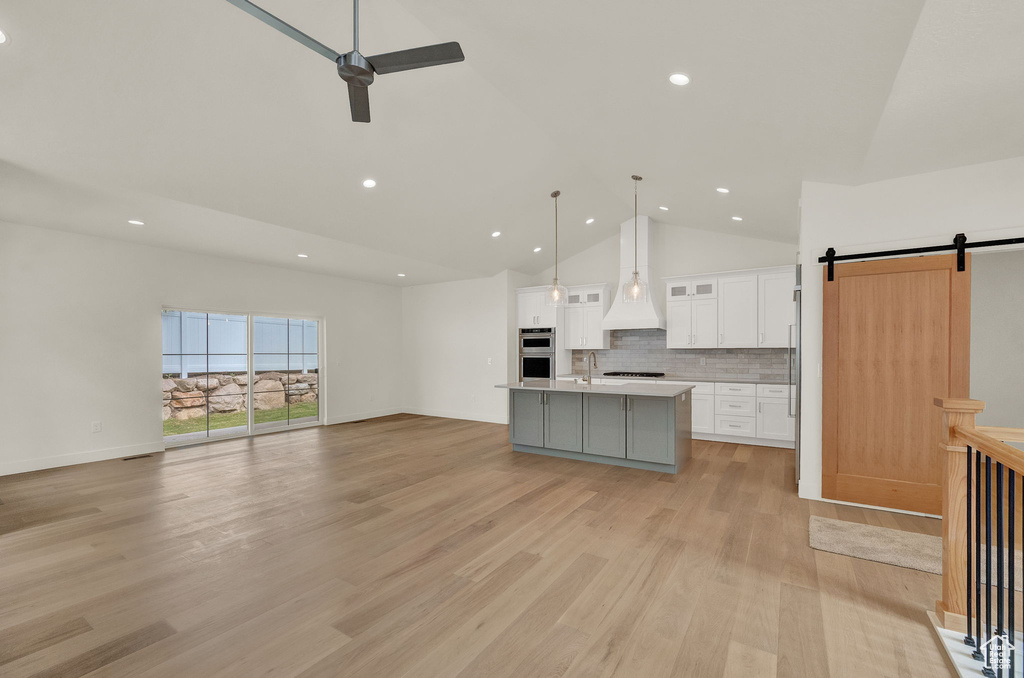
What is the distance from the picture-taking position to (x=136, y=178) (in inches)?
156

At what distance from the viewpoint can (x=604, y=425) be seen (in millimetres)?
5199

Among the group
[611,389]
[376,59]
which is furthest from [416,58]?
[611,389]

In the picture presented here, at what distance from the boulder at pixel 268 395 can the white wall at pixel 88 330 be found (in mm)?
1244

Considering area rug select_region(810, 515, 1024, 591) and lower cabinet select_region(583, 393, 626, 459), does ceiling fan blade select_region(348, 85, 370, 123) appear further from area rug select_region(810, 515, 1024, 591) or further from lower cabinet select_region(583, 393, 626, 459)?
area rug select_region(810, 515, 1024, 591)

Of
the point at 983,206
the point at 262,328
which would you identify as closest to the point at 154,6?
the point at 262,328

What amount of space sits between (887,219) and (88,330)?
334 inches

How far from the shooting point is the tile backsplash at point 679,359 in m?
6.64

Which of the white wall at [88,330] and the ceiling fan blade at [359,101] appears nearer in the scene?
A: the ceiling fan blade at [359,101]

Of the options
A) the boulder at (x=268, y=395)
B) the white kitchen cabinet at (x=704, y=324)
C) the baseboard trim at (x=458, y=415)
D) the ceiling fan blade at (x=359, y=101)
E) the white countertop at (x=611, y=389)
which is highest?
the ceiling fan blade at (x=359, y=101)

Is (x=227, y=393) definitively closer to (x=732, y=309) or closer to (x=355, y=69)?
(x=355, y=69)

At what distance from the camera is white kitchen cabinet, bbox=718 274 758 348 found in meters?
6.36

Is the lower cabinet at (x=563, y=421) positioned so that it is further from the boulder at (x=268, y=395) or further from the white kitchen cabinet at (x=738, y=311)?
the boulder at (x=268, y=395)

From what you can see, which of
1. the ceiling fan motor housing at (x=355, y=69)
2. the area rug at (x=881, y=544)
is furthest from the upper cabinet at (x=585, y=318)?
the ceiling fan motor housing at (x=355, y=69)

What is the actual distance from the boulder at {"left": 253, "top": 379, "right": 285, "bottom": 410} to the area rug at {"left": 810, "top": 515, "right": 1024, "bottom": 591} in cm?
743
